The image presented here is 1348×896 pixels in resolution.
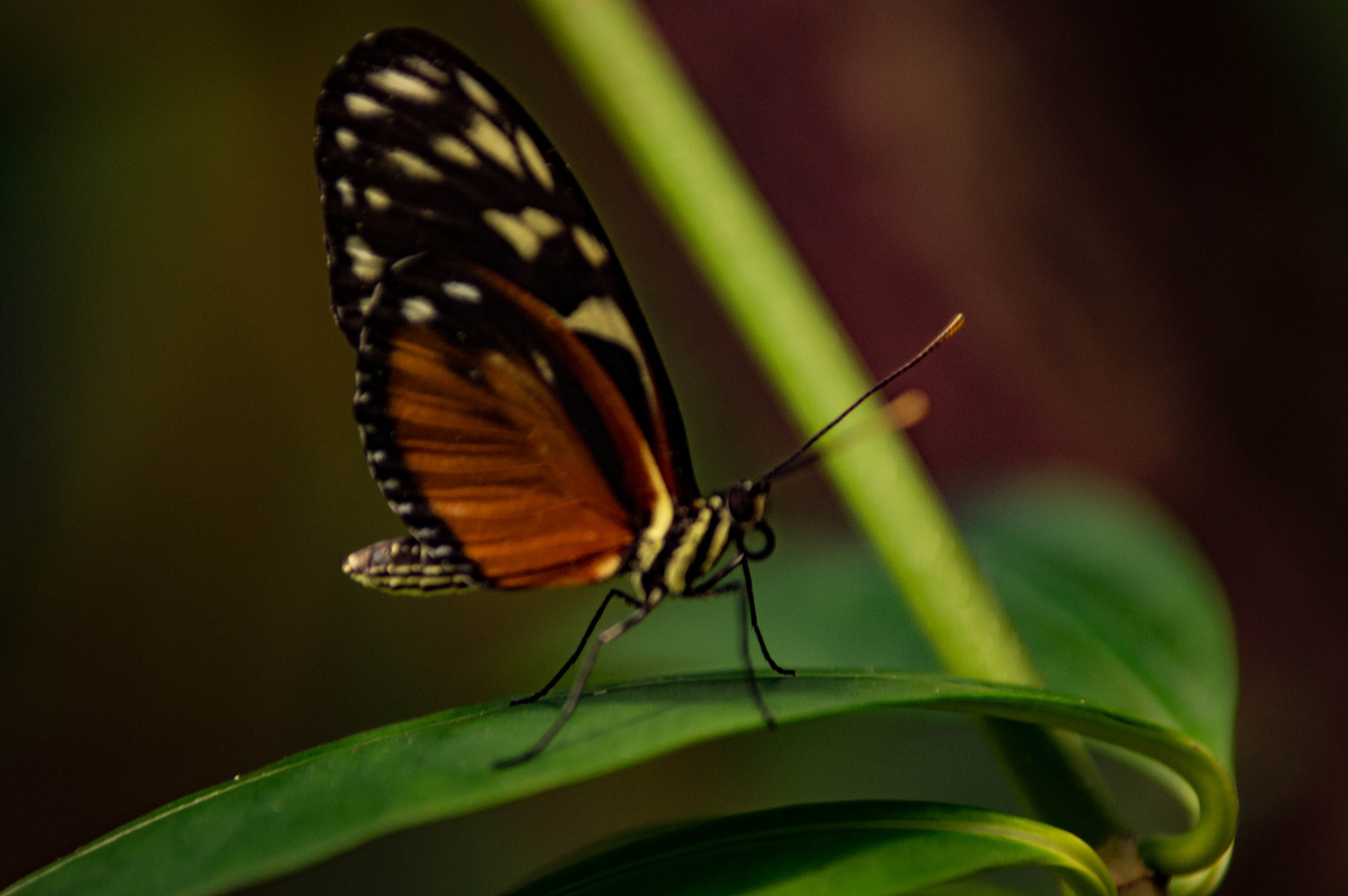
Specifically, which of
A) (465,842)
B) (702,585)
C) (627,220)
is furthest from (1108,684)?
(627,220)

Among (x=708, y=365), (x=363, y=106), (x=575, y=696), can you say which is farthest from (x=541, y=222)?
(x=708, y=365)

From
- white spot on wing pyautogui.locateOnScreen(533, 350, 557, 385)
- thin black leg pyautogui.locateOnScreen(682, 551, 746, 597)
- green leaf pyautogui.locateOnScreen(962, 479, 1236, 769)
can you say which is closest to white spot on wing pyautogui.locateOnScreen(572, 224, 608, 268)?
white spot on wing pyautogui.locateOnScreen(533, 350, 557, 385)

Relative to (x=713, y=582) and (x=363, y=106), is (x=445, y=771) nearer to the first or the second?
(x=713, y=582)

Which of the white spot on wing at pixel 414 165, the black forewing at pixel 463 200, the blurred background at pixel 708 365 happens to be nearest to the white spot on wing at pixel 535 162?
the black forewing at pixel 463 200

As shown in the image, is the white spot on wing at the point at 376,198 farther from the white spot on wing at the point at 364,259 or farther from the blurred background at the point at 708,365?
the blurred background at the point at 708,365

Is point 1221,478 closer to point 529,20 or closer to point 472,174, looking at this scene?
point 472,174

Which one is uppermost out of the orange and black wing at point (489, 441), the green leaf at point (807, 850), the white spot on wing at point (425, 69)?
the white spot on wing at point (425, 69)
